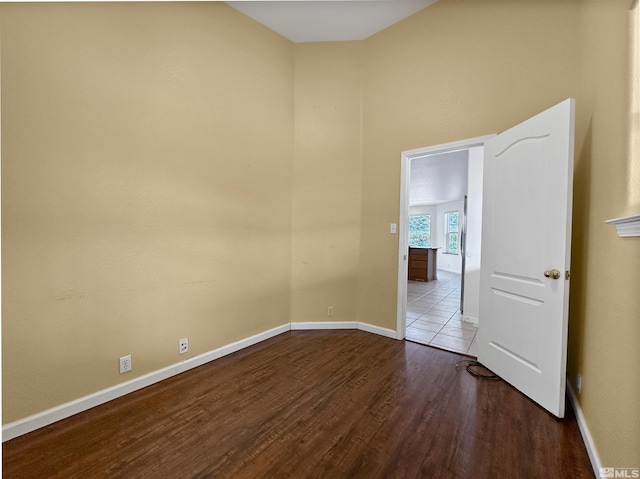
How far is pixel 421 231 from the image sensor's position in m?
11.8

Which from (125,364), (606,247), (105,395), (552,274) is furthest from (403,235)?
(105,395)

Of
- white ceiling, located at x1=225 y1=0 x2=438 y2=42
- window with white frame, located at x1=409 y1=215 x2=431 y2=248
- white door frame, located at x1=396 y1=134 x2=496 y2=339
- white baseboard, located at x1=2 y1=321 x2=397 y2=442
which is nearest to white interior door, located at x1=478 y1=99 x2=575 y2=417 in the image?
white door frame, located at x1=396 y1=134 x2=496 y2=339

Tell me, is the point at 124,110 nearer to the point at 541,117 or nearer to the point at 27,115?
the point at 27,115

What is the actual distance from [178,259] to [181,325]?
572 millimetres

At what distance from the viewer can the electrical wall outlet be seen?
2.04m

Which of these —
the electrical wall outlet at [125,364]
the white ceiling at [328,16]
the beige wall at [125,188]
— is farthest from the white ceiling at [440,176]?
the electrical wall outlet at [125,364]

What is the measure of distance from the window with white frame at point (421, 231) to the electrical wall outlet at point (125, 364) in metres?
10.9

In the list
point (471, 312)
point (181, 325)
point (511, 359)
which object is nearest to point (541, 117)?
point (511, 359)

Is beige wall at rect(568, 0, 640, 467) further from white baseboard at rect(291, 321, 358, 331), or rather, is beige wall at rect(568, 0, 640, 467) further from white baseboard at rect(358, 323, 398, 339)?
white baseboard at rect(291, 321, 358, 331)

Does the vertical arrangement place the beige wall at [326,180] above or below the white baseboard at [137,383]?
above

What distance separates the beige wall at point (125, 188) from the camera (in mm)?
1645

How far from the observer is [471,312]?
397 centimetres

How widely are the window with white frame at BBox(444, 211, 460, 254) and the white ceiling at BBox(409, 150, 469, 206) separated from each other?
0.90m

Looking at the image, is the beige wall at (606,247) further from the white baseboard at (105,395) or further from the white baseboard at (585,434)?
the white baseboard at (105,395)
